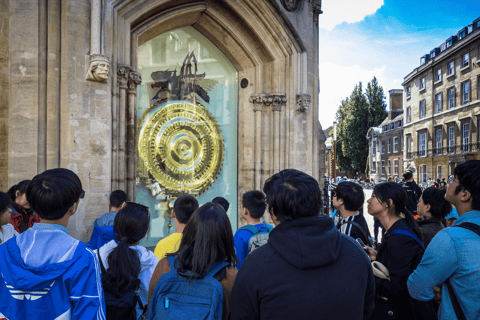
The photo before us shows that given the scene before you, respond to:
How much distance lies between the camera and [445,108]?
31453 millimetres

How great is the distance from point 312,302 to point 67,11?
200 inches

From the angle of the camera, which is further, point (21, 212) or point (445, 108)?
point (445, 108)

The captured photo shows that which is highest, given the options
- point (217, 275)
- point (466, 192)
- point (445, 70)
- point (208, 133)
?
point (445, 70)

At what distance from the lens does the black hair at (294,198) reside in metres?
1.48

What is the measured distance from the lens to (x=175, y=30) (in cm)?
731

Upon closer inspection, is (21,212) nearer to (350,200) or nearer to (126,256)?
(126,256)

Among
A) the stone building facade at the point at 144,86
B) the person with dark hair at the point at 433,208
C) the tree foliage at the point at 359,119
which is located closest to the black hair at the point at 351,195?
the person with dark hair at the point at 433,208

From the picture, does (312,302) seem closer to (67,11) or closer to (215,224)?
(215,224)

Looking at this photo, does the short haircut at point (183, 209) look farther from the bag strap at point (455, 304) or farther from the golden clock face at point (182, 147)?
the golden clock face at point (182, 147)

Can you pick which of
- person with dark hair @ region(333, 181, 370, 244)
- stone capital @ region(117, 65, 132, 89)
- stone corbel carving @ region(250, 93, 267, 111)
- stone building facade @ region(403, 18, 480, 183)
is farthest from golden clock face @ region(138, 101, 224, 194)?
stone building facade @ region(403, 18, 480, 183)

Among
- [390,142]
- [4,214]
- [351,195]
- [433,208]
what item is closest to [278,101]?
[351,195]

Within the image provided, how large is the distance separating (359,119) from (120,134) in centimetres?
4159

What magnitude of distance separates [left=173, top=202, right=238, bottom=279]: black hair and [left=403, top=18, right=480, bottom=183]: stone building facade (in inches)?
1223

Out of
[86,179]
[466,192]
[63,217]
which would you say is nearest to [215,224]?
[63,217]
